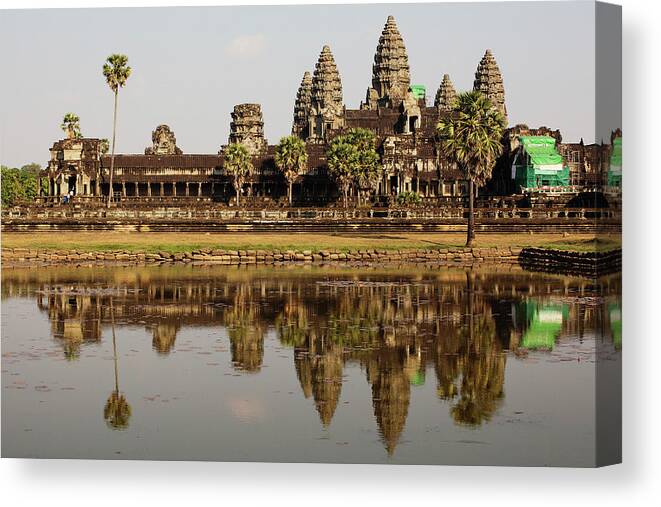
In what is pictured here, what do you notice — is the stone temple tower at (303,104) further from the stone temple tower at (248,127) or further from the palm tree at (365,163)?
the palm tree at (365,163)

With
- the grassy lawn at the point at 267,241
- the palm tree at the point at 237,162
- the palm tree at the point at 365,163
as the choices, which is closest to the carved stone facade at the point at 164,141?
the palm tree at the point at 237,162

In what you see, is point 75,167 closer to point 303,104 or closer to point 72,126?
point 72,126

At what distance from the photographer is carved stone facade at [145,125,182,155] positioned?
381 ft

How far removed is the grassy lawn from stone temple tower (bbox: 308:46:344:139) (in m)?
73.6

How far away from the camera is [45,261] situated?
1663 inches

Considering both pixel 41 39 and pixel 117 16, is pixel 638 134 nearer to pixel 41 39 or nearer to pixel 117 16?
pixel 117 16

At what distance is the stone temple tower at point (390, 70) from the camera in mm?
125875

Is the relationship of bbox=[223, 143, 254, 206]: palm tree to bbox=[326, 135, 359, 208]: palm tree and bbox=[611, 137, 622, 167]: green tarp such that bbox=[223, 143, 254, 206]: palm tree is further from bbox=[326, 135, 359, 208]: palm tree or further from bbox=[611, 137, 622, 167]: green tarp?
bbox=[611, 137, 622, 167]: green tarp

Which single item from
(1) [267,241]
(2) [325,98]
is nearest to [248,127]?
(2) [325,98]

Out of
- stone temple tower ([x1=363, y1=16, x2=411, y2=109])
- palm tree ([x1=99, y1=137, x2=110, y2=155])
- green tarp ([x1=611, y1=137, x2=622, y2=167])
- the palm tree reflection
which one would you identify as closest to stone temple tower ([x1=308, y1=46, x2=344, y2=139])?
stone temple tower ([x1=363, y1=16, x2=411, y2=109])

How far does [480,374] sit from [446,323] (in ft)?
18.7

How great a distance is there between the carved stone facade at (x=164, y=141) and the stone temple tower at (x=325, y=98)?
16219 millimetres

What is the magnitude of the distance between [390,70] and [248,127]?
22.4 m

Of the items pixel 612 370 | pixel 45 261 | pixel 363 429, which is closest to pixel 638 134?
pixel 612 370
